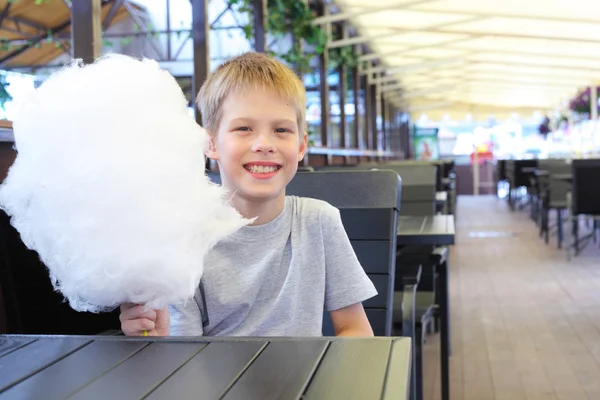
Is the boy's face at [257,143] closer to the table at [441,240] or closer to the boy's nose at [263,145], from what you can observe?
the boy's nose at [263,145]

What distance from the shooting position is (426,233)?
272 cm

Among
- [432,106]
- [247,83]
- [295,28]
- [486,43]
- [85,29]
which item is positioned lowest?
[247,83]

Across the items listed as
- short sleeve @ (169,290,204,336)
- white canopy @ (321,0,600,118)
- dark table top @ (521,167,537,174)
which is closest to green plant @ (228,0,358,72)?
white canopy @ (321,0,600,118)

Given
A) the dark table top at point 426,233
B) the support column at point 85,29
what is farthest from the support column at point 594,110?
the support column at point 85,29

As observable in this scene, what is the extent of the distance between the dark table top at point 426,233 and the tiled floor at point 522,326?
788 millimetres

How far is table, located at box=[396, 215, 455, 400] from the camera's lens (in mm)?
2701

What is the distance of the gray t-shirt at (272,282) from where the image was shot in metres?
1.47

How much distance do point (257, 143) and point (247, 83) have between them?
13 centimetres

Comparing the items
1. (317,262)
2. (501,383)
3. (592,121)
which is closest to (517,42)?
(592,121)

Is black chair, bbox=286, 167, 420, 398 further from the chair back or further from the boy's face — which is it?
the chair back

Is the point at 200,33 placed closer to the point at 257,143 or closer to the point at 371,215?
the point at 371,215

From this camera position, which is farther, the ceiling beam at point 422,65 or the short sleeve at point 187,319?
the ceiling beam at point 422,65

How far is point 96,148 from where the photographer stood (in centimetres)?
100

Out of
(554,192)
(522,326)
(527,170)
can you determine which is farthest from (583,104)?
(522,326)
